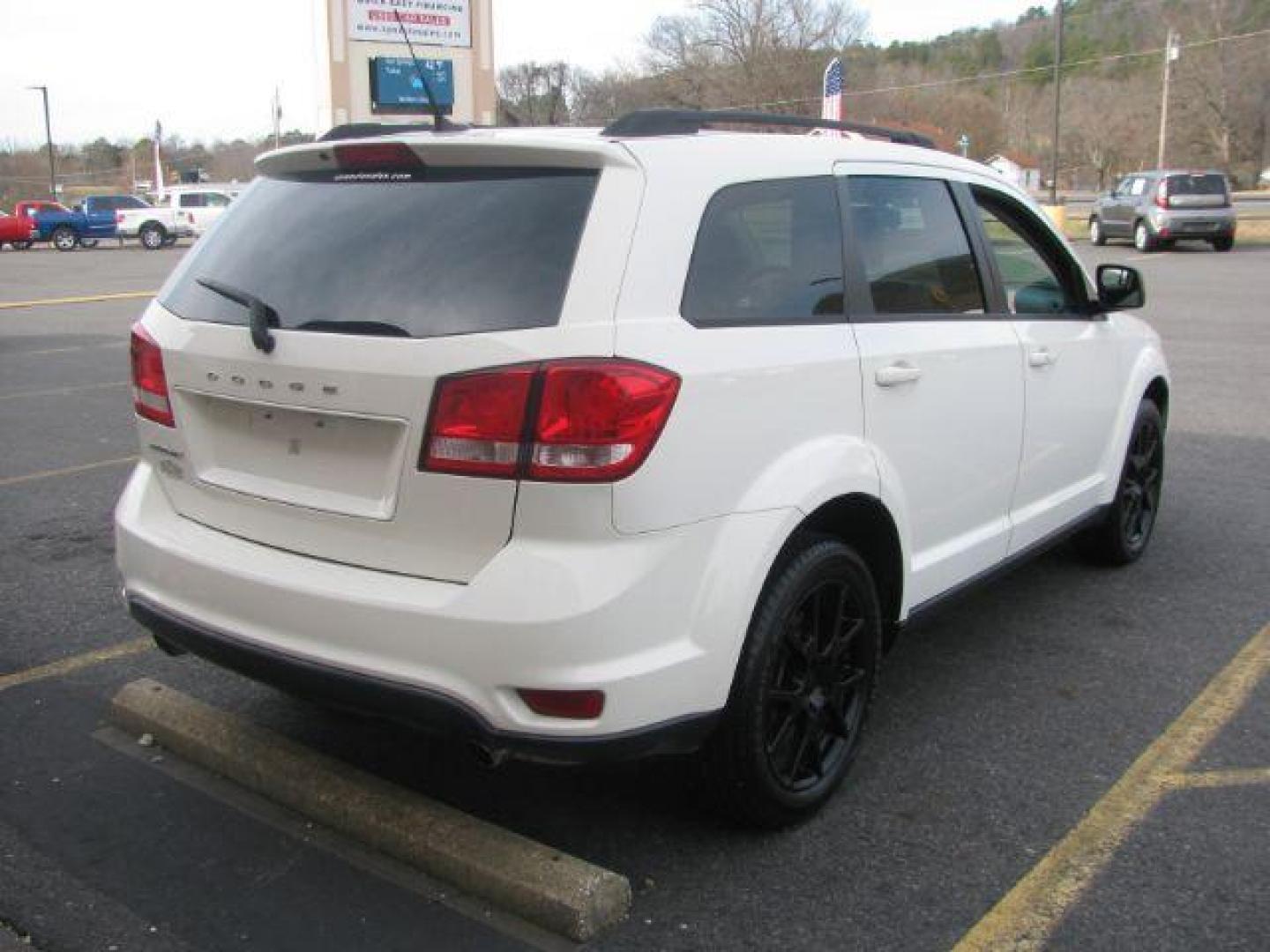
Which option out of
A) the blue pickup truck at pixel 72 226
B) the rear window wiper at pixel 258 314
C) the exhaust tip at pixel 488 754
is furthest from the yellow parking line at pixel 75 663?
the blue pickup truck at pixel 72 226

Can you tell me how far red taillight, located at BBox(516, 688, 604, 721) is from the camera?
251cm

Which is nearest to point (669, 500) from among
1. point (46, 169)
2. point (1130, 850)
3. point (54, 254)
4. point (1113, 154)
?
point (1130, 850)

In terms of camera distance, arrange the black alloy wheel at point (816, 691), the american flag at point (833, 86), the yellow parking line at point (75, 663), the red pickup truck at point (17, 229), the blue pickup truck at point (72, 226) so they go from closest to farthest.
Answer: the black alloy wheel at point (816, 691)
the yellow parking line at point (75, 663)
the american flag at point (833, 86)
the red pickup truck at point (17, 229)
the blue pickup truck at point (72, 226)

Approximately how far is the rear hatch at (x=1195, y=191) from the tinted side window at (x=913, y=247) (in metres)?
25.8

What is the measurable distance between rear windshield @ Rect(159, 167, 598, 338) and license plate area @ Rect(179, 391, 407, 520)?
8.5 inches

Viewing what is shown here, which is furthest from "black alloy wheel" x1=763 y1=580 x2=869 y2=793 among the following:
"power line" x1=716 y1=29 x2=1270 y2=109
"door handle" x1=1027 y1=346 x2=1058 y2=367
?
"power line" x1=716 y1=29 x2=1270 y2=109

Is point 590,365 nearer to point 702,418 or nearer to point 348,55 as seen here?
point 702,418

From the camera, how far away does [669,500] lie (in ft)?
8.45

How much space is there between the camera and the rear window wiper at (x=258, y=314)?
282cm

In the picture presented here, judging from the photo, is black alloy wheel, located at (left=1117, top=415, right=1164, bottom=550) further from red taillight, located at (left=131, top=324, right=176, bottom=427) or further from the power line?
the power line

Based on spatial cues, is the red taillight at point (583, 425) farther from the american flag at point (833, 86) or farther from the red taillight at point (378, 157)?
the american flag at point (833, 86)

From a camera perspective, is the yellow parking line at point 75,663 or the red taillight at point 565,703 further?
the yellow parking line at point 75,663

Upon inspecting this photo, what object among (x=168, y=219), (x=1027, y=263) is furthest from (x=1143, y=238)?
(x=168, y=219)

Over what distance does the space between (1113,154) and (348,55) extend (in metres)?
90.8
